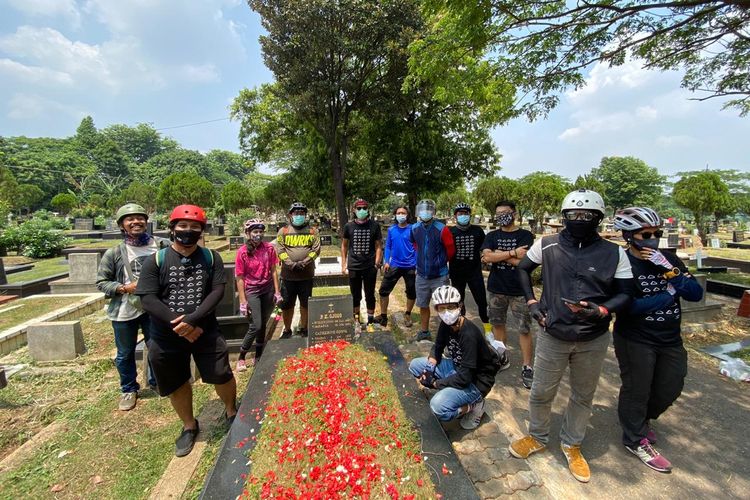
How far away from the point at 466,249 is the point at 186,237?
3449mm

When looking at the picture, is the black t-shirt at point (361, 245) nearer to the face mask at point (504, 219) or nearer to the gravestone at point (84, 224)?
the face mask at point (504, 219)

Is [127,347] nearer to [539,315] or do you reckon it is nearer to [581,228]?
[539,315]

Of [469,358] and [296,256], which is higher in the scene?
[296,256]

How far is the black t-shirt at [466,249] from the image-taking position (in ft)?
15.8

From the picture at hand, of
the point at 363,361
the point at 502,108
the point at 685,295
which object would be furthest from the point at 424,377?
the point at 502,108

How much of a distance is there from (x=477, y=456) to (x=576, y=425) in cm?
79

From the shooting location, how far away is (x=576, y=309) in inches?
91.3

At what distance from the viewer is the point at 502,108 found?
22.5ft

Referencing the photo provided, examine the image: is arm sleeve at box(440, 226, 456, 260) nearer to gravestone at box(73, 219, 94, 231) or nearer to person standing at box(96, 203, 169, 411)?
person standing at box(96, 203, 169, 411)

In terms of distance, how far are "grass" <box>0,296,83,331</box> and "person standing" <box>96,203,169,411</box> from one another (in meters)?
3.87

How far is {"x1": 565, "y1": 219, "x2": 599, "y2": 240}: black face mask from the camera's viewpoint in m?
2.43

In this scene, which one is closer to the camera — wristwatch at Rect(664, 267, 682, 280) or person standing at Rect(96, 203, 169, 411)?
wristwatch at Rect(664, 267, 682, 280)

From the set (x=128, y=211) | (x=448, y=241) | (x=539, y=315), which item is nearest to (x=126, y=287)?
(x=128, y=211)

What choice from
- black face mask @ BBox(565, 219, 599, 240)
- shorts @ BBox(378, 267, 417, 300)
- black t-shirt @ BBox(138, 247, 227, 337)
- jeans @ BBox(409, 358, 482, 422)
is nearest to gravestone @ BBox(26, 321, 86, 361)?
black t-shirt @ BBox(138, 247, 227, 337)
